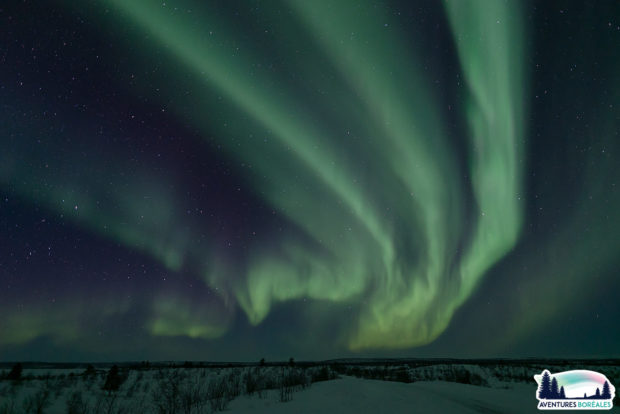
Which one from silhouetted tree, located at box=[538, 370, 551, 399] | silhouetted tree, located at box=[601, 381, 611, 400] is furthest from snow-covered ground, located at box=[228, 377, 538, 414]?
silhouetted tree, located at box=[601, 381, 611, 400]

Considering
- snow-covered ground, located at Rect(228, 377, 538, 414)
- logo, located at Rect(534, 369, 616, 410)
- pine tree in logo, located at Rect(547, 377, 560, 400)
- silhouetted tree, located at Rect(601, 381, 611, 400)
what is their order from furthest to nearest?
silhouetted tree, located at Rect(601, 381, 611, 400) → pine tree in logo, located at Rect(547, 377, 560, 400) → logo, located at Rect(534, 369, 616, 410) → snow-covered ground, located at Rect(228, 377, 538, 414)

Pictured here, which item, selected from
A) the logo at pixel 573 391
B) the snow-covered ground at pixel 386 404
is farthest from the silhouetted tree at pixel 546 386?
the snow-covered ground at pixel 386 404

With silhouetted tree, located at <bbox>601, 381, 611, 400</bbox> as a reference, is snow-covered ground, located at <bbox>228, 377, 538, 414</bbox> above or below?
below

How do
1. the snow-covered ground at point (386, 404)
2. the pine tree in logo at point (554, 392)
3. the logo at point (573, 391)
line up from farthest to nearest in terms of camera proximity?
the pine tree in logo at point (554, 392)
the logo at point (573, 391)
the snow-covered ground at point (386, 404)

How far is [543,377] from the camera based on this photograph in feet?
32.3

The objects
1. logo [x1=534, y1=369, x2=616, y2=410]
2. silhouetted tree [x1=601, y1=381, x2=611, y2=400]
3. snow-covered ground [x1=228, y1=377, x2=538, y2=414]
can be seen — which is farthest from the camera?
silhouetted tree [x1=601, y1=381, x2=611, y2=400]

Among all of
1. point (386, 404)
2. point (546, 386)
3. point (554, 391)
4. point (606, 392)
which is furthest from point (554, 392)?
point (386, 404)

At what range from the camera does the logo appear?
9.50m

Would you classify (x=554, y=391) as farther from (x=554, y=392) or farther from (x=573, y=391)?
(x=573, y=391)

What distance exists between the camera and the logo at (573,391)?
31.2 ft

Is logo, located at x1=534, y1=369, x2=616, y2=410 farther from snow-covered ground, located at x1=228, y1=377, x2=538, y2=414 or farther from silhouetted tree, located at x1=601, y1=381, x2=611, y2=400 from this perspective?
snow-covered ground, located at x1=228, y1=377, x2=538, y2=414

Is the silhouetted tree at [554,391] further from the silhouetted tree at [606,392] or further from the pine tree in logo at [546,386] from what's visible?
the silhouetted tree at [606,392]

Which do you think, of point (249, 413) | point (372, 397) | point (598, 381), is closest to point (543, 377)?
point (598, 381)

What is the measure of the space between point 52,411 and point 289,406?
10.2m
